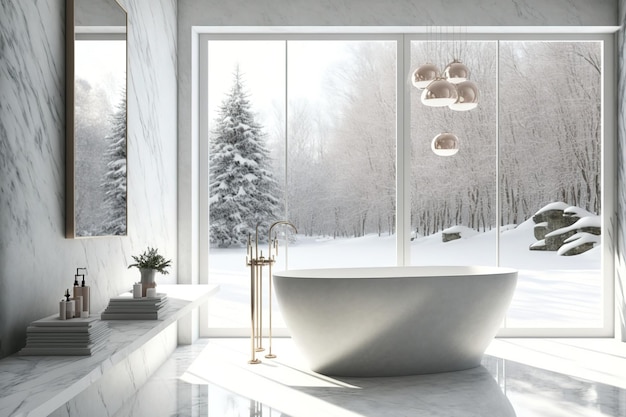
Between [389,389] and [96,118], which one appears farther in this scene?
[389,389]

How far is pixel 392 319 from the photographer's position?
146 inches

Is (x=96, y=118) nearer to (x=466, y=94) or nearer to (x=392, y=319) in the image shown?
(x=392, y=319)

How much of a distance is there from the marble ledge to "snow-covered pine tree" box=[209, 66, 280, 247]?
8.44 feet

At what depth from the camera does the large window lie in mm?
5336

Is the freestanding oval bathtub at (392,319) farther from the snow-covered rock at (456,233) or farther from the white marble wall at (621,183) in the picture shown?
the white marble wall at (621,183)

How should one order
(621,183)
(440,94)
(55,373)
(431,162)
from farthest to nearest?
(431,162) < (621,183) < (440,94) < (55,373)

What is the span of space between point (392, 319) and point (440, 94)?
4.80 ft

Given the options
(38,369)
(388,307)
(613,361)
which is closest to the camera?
(38,369)

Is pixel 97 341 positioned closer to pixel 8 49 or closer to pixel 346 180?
pixel 8 49

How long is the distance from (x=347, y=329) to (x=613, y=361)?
7.10ft

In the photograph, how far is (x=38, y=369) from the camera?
2.01 meters

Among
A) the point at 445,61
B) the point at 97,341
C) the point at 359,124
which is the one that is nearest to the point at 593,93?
the point at 445,61

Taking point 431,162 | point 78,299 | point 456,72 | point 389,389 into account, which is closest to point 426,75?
point 456,72

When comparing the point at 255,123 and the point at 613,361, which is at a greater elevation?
the point at 255,123
